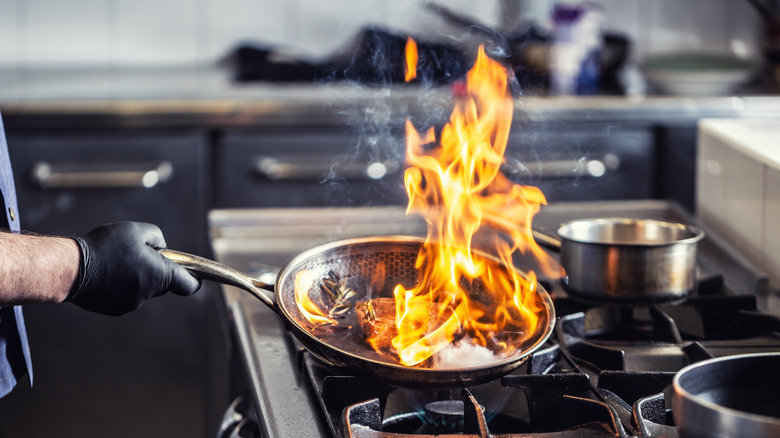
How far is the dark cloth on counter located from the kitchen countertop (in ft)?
3.62

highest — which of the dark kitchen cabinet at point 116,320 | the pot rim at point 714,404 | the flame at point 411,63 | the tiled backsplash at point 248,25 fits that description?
the tiled backsplash at point 248,25

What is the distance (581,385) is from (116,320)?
1.74m

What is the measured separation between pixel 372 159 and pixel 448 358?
1550 millimetres

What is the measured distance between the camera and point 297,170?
2.31m

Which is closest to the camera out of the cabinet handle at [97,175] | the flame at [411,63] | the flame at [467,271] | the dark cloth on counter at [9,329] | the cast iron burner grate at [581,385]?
the cast iron burner grate at [581,385]

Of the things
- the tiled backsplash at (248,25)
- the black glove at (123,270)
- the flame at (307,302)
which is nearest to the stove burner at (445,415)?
the flame at (307,302)

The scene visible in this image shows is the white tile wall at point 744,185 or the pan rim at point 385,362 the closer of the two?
the pan rim at point 385,362

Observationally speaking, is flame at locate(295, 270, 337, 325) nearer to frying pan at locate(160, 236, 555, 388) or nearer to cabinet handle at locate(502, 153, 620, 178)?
frying pan at locate(160, 236, 555, 388)

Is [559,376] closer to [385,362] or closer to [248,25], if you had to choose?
[385,362]

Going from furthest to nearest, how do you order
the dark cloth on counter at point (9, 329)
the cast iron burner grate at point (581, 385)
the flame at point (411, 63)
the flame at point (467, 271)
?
the flame at point (411, 63) → the dark cloth on counter at point (9, 329) → the flame at point (467, 271) → the cast iron burner grate at point (581, 385)

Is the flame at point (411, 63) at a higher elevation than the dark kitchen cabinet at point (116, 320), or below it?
higher

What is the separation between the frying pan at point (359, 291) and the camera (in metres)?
0.79

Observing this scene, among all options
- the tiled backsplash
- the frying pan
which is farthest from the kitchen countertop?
the frying pan

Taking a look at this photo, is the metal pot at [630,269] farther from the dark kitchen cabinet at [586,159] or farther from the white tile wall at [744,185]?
the dark kitchen cabinet at [586,159]
